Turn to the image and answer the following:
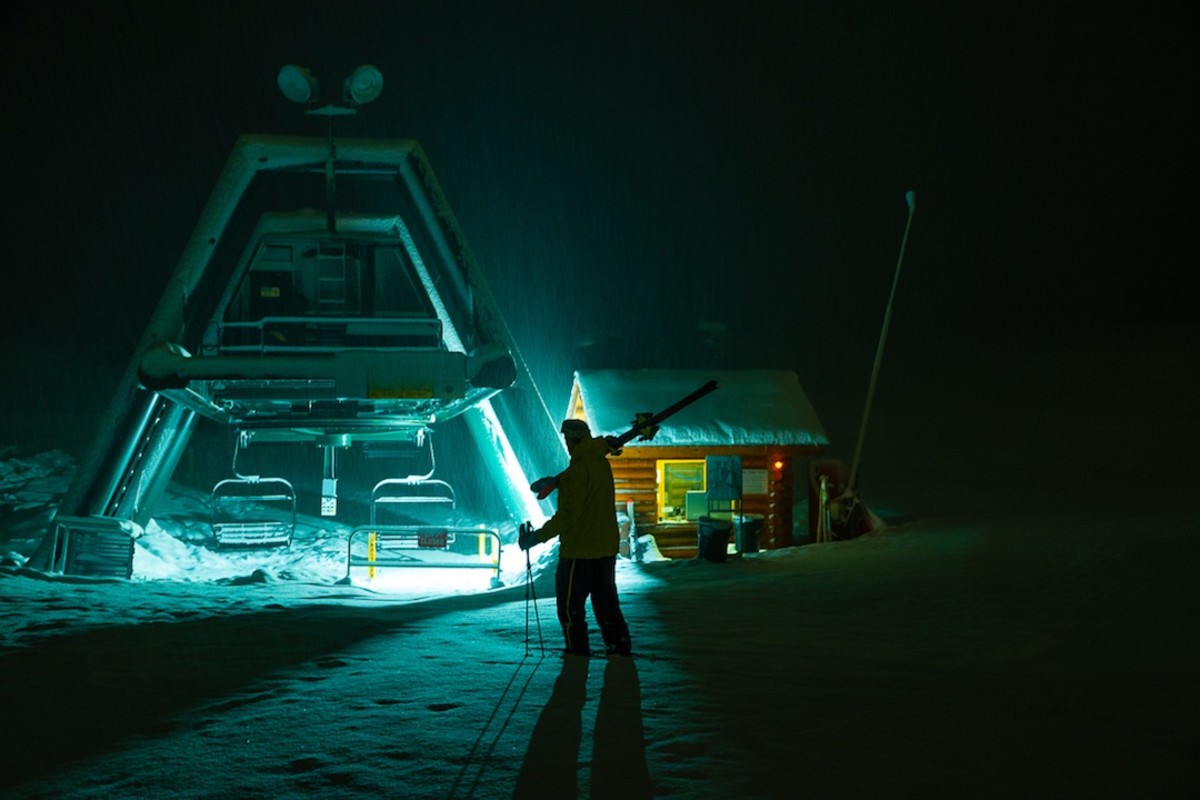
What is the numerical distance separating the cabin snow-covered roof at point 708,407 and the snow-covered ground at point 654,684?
6664 mm

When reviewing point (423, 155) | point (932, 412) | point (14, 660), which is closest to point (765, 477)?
point (423, 155)

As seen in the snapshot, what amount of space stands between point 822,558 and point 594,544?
8427 millimetres

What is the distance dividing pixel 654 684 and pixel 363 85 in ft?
38.8

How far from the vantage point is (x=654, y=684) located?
Result: 6.17 meters

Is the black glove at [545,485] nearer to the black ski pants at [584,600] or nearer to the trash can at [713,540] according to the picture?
the black ski pants at [584,600]

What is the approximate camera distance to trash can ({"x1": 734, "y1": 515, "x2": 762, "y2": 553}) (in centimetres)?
1794

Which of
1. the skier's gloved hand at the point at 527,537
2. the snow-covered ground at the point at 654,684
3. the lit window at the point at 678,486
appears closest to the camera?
the snow-covered ground at the point at 654,684

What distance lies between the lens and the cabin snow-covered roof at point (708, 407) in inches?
803

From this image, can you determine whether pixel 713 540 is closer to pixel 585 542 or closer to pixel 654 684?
pixel 585 542

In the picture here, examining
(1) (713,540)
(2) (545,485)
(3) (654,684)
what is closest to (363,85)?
(1) (713,540)

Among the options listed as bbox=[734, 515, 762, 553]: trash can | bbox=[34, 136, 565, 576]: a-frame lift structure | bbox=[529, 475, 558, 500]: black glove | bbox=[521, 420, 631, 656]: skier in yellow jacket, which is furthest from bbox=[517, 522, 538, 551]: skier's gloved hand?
bbox=[734, 515, 762, 553]: trash can

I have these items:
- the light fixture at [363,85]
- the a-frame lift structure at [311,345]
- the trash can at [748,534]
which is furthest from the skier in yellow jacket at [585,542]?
the trash can at [748,534]

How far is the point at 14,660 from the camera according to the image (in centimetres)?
711

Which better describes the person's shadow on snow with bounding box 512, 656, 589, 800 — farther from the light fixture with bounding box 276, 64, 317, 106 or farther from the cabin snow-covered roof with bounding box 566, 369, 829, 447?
the cabin snow-covered roof with bounding box 566, 369, 829, 447
